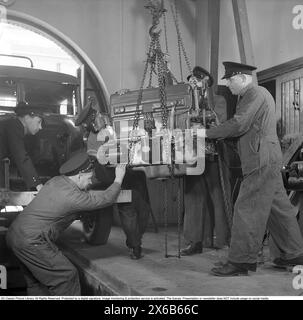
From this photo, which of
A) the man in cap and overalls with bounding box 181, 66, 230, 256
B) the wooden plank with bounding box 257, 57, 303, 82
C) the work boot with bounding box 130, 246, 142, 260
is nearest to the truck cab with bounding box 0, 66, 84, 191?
the work boot with bounding box 130, 246, 142, 260

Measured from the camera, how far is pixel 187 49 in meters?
4.55

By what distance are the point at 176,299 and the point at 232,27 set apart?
3.08 meters

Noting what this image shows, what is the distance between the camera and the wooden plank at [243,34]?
323cm

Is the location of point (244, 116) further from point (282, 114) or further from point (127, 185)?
point (282, 114)

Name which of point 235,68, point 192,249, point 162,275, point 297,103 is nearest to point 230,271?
point 162,275

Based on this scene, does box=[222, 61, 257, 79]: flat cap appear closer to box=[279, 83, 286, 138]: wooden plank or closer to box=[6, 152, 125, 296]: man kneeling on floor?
box=[6, 152, 125, 296]: man kneeling on floor

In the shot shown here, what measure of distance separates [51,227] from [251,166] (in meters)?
0.98

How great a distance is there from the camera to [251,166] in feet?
6.61

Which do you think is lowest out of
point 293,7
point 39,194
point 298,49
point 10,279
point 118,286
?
point 10,279

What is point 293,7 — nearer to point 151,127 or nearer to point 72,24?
point 151,127

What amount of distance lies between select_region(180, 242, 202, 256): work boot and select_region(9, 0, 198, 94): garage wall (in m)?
2.25

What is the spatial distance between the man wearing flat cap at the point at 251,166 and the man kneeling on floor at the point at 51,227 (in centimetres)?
59

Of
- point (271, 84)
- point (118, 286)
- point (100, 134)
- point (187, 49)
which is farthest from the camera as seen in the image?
point (187, 49)

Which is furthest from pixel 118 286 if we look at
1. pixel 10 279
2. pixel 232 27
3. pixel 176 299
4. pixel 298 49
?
pixel 232 27
